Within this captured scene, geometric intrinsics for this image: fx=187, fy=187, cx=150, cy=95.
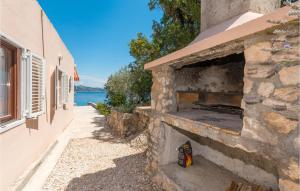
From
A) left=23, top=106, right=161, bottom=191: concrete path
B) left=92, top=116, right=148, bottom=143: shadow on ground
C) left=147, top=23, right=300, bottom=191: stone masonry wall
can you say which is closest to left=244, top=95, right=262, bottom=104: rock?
left=147, top=23, right=300, bottom=191: stone masonry wall

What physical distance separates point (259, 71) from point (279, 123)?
563 millimetres

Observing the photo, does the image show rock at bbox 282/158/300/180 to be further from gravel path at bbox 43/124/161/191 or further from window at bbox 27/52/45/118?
window at bbox 27/52/45/118

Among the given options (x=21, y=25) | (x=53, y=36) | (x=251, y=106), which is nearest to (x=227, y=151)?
(x=251, y=106)

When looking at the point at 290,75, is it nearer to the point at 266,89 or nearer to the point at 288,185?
the point at 266,89

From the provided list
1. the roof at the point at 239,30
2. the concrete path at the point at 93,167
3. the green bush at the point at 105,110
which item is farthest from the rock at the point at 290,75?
the green bush at the point at 105,110

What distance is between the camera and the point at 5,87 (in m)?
3.78

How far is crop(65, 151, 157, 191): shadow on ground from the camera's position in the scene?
14.3ft

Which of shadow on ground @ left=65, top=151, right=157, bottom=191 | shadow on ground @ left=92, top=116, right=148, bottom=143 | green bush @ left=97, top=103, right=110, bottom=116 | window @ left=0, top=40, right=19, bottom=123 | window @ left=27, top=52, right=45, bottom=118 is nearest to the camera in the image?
window @ left=0, top=40, right=19, bottom=123

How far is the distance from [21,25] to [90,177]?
3.99 metres

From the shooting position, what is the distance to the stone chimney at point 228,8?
12.3 ft

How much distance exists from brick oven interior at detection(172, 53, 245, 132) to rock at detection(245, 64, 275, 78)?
2.27 m

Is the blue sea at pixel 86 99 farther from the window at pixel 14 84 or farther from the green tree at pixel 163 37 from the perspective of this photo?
the window at pixel 14 84

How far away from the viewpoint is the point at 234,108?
429 cm

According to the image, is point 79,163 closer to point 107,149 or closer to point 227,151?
point 107,149
